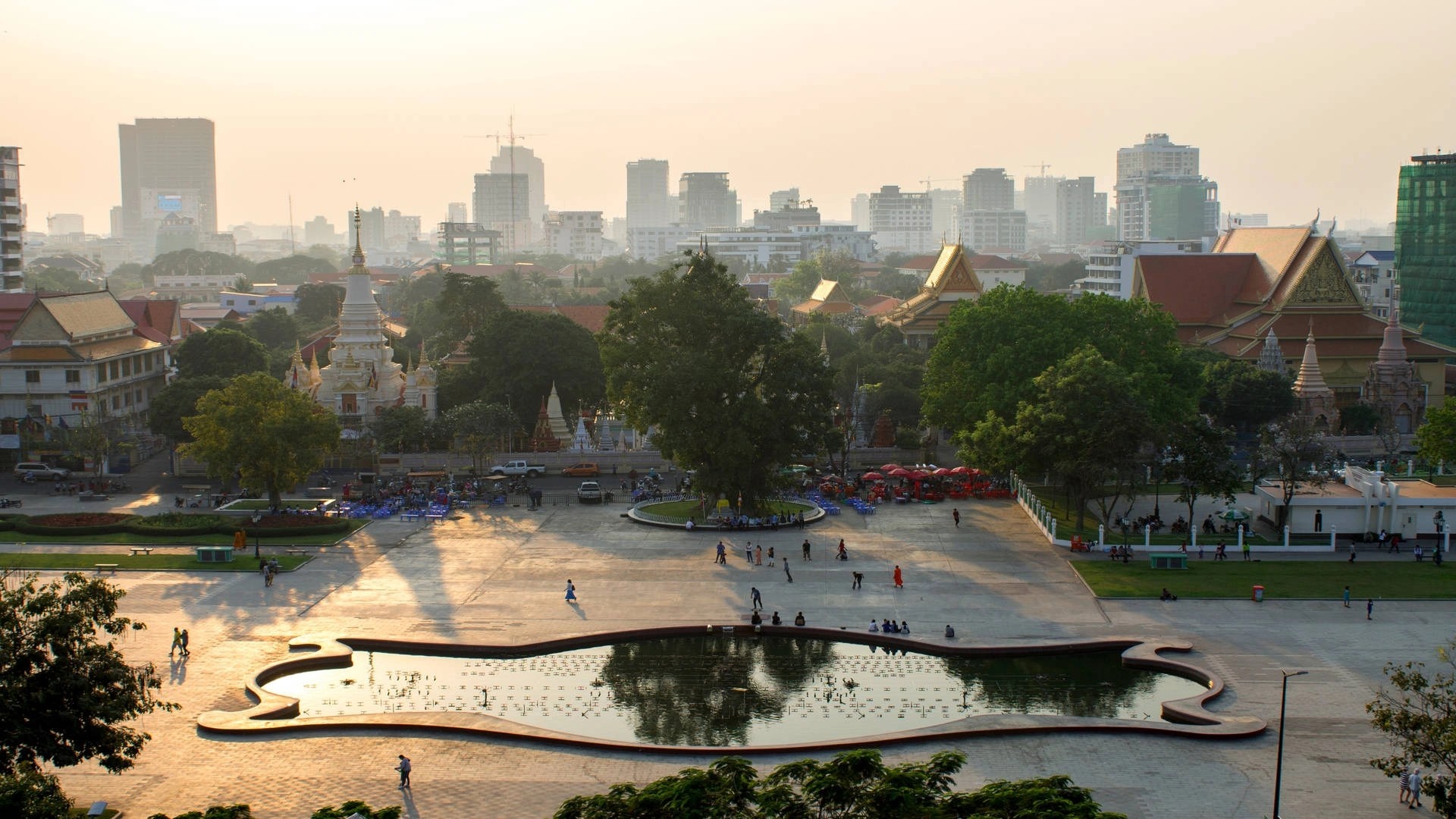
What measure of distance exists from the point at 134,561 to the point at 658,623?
19028 millimetres

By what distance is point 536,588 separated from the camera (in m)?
44.5

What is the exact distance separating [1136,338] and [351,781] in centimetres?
4118

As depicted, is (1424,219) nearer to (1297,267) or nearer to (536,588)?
(1297,267)

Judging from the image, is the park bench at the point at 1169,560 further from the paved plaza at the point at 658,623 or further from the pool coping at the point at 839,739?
the pool coping at the point at 839,739

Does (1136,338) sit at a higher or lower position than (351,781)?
higher

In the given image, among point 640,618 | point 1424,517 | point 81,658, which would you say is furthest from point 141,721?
point 1424,517

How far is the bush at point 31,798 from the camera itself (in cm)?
2394

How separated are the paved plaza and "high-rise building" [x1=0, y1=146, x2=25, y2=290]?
2167 inches

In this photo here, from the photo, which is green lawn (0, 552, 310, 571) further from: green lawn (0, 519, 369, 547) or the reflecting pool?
the reflecting pool

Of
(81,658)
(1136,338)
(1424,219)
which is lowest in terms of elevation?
(81,658)

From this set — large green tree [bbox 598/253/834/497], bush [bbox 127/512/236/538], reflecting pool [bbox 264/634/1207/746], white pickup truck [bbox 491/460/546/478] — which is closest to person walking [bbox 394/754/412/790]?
reflecting pool [bbox 264/634/1207/746]

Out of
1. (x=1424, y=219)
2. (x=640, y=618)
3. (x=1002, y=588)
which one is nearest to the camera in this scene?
(x=640, y=618)

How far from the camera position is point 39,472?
65.1 m

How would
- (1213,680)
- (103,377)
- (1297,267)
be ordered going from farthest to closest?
(1297,267) < (103,377) < (1213,680)
